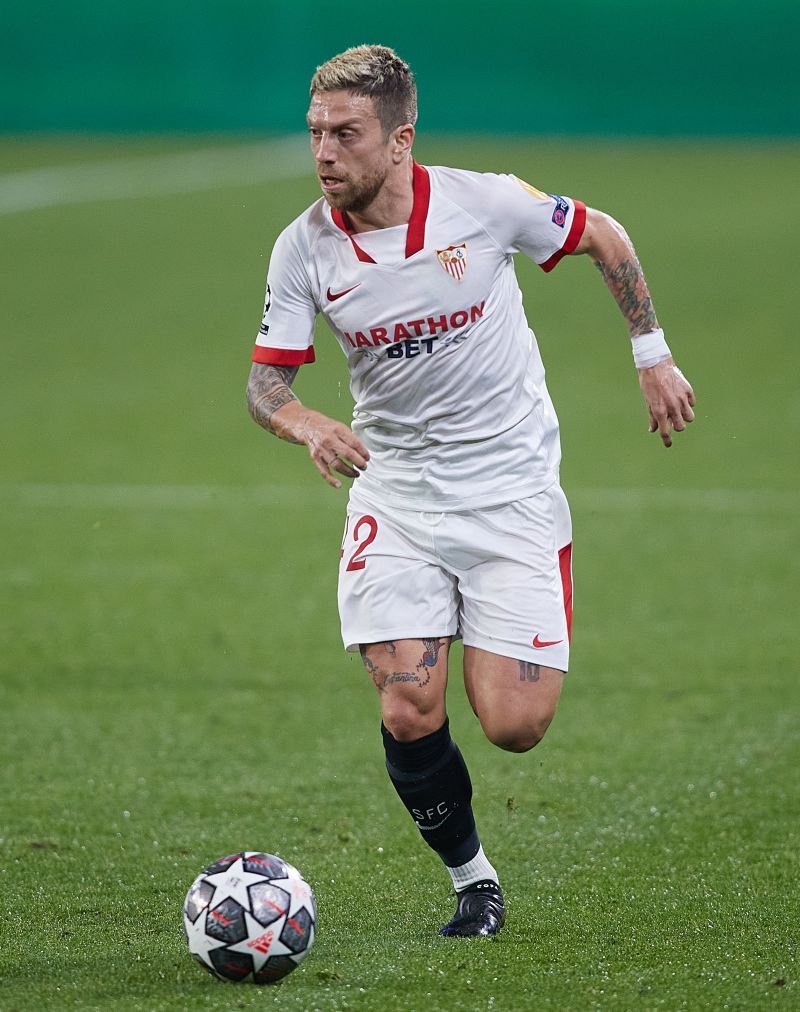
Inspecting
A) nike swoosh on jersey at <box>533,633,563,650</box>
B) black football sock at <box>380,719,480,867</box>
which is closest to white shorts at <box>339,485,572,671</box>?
nike swoosh on jersey at <box>533,633,563,650</box>

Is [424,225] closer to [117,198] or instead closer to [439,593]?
[439,593]

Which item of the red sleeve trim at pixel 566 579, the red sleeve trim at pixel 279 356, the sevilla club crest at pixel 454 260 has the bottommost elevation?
the red sleeve trim at pixel 566 579

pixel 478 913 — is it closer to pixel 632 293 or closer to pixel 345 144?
pixel 632 293

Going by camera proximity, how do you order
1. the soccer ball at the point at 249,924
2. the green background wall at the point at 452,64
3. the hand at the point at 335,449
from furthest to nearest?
the green background wall at the point at 452,64 → the hand at the point at 335,449 → the soccer ball at the point at 249,924

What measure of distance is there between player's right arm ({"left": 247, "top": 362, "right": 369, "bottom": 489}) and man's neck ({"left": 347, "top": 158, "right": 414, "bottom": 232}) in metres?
0.49

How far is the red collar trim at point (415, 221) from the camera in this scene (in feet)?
15.9

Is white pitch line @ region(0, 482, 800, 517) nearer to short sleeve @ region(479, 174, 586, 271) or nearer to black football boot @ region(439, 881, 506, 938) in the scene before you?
short sleeve @ region(479, 174, 586, 271)

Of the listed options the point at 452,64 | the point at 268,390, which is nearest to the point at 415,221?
the point at 268,390

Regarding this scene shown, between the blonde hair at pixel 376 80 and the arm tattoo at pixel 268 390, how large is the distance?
0.77 metres

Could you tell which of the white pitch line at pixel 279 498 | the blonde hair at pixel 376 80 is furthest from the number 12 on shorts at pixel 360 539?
the white pitch line at pixel 279 498

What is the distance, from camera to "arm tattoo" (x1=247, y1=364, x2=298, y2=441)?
4797mm

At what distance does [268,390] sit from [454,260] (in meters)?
0.68

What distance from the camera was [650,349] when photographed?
5129 millimetres

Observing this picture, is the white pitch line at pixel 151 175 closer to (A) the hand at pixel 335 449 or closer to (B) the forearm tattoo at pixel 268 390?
(B) the forearm tattoo at pixel 268 390
